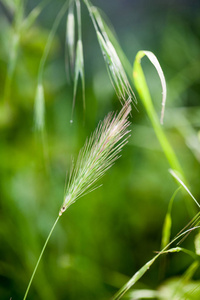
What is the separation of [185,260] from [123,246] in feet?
0.57

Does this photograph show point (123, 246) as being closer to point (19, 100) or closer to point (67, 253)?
point (67, 253)

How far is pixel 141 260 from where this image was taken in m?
0.96

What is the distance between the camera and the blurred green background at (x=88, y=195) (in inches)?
34.5

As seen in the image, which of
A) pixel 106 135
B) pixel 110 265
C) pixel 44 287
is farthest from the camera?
pixel 110 265

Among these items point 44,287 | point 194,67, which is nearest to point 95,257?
point 44,287

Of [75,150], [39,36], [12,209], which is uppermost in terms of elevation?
[39,36]

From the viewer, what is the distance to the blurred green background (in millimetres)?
877

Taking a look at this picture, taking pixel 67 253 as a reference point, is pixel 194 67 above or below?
above

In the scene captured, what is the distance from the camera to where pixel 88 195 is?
997mm

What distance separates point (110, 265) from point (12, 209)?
1.04ft

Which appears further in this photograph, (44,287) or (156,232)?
(156,232)

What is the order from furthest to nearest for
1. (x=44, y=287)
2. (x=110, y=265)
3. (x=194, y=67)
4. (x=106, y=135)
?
1. (x=194, y=67)
2. (x=110, y=265)
3. (x=44, y=287)
4. (x=106, y=135)

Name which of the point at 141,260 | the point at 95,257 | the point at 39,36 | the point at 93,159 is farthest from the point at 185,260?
the point at 39,36

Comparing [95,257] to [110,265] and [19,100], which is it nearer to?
[110,265]
